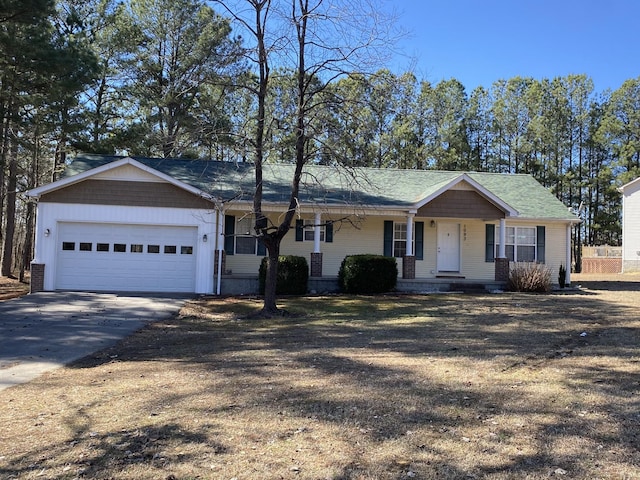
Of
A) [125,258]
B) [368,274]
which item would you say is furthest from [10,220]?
[368,274]

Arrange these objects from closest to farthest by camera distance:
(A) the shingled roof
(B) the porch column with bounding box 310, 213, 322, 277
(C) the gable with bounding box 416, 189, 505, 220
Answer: (B) the porch column with bounding box 310, 213, 322, 277, (A) the shingled roof, (C) the gable with bounding box 416, 189, 505, 220

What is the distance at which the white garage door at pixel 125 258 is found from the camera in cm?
1636

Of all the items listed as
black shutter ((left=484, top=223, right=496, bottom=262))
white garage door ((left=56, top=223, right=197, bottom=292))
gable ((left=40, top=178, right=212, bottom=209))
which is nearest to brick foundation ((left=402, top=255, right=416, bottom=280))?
black shutter ((left=484, top=223, right=496, bottom=262))

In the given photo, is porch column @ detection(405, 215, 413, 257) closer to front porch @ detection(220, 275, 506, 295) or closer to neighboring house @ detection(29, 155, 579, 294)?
neighboring house @ detection(29, 155, 579, 294)

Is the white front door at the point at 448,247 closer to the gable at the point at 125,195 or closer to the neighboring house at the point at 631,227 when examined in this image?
the gable at the point at 125,195

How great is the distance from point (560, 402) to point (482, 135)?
38.1 meters

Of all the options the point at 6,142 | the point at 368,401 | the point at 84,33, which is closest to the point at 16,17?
the point at 6,142

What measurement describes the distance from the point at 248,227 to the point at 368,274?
4732 millimetres

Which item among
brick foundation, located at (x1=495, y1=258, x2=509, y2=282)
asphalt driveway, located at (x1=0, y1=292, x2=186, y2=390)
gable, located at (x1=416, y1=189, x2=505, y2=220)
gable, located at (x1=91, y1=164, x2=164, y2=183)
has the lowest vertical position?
asphalt driveway, located at (x1=0, y1=292, x2=186, y2=390)

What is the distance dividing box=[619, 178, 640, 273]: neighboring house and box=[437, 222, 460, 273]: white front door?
56.7 feet

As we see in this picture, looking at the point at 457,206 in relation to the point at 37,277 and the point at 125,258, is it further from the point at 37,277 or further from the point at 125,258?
the point at 37,277

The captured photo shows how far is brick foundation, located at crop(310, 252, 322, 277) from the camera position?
1756 cm

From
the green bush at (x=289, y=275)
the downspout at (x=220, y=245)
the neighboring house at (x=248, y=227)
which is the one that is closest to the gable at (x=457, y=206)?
the neighboring house at (x=248, y=227)

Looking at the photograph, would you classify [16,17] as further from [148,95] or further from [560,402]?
[560,402]
